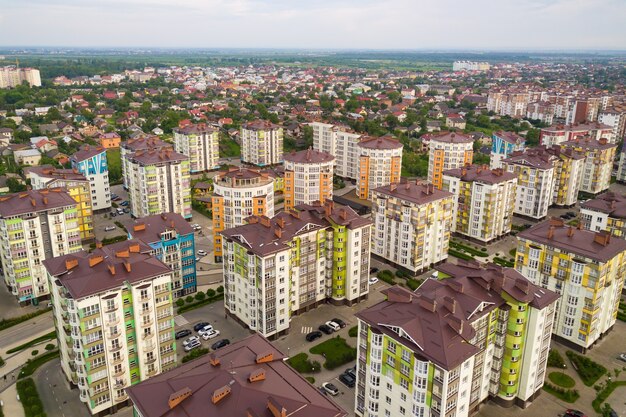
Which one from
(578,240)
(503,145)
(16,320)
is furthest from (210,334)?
(503,145)

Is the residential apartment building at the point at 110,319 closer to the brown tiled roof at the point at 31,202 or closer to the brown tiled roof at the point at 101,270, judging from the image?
the brown tiled roof at the point at 101,270

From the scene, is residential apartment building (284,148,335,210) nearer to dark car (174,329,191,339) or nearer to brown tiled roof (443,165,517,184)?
brown tiled roof (443,165,517,184)

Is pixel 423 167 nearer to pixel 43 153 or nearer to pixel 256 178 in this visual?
pixel 256 178

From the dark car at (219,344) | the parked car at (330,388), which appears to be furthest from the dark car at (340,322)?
the dark car at (219,344)

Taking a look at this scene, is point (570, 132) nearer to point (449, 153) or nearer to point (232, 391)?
point (449, 153)

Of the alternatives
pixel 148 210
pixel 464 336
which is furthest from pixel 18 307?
pixel 464 336
